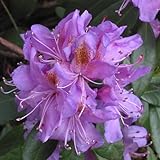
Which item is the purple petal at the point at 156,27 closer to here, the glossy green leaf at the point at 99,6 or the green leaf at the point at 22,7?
the glossy green leaf at the point at 99,6

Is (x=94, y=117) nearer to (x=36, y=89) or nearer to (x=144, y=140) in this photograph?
(x=36, y=89)

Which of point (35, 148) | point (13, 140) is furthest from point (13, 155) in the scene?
point (35, 148)

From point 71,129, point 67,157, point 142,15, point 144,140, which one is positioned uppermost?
point 142,15

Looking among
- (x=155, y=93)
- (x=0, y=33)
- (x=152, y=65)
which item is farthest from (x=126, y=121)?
(x=0, y=33)

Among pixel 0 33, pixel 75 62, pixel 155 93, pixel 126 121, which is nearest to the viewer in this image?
pixel 75 62

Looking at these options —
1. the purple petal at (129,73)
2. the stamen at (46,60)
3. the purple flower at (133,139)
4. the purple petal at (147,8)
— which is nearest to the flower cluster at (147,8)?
the purple petal at (147,8)

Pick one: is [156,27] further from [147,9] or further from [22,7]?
[22,7]
